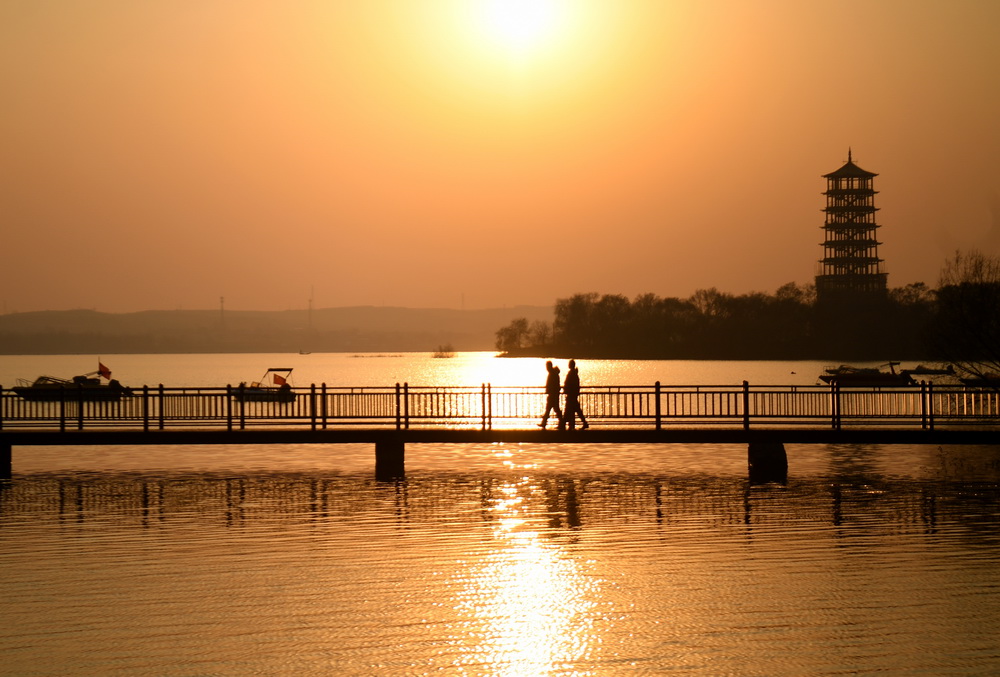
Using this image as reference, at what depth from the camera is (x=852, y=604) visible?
1470 cm

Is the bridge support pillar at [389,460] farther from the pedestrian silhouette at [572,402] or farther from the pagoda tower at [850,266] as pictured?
the pagoda tower at [850,266]

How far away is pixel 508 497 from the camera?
26.6m

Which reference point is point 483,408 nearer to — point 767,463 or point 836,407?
point 767,463

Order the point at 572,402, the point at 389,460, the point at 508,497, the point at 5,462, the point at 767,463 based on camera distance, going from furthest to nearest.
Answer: the point at 5,462 → the point at 389,460 → the point at 572,402 → the point at 767,463 → the point at 508,497

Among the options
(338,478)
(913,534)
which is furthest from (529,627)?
(338,478)

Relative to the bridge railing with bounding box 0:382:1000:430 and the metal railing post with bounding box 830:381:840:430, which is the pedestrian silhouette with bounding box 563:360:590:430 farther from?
the metal railing post with bounding box 830:381:840:430

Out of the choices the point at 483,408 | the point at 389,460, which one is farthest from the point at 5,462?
the point at 483,408

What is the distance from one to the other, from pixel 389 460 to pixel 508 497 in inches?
205

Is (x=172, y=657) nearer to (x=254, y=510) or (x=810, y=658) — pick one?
(x=810, y=658)

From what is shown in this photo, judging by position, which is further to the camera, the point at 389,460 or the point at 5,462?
the point at 5,462

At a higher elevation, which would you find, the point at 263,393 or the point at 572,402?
the point at 263,393

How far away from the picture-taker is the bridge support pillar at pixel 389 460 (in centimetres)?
A: 3061

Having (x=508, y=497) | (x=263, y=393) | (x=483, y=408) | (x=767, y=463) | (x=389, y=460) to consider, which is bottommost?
(x=508, y=497)

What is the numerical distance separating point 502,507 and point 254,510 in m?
5.27
